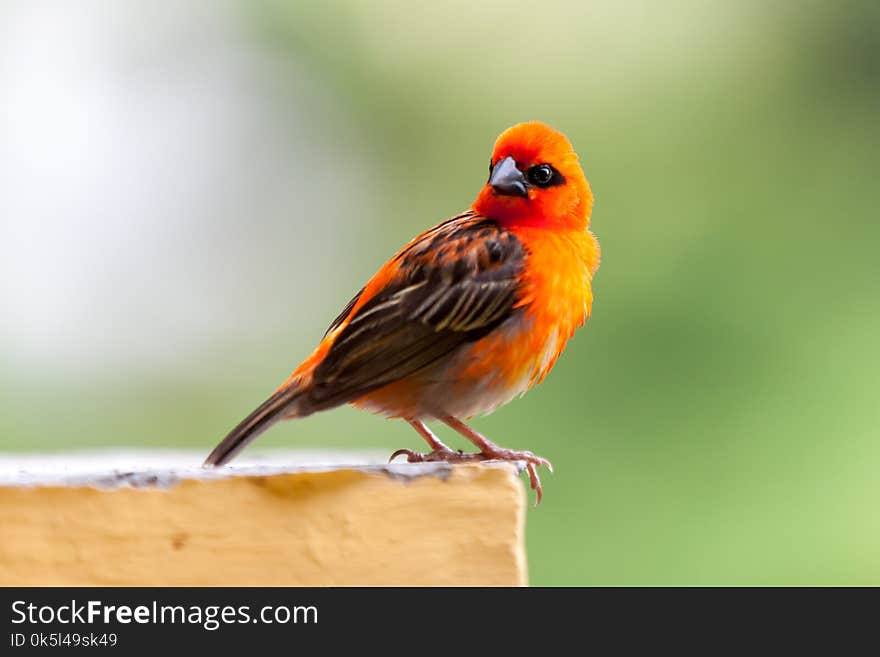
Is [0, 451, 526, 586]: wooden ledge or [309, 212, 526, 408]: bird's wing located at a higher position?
[309, 212, 526, 408]: bird's wing

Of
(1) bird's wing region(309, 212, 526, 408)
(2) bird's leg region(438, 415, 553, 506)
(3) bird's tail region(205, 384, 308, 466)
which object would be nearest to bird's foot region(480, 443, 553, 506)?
(2) bird's leg region(438, 415, 553, 506)

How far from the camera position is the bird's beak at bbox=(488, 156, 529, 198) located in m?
3.25

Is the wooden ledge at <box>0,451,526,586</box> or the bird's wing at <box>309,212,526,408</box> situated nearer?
the wooden ledge at <box>0,451,526,586</box>

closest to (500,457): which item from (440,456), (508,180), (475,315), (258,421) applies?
(440,456)

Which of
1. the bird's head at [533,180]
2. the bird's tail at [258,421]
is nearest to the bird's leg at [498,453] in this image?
the bird's tail at [258,421]

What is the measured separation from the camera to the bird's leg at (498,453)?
3.01m

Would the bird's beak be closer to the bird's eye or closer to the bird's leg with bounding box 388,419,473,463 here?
the bird's eye

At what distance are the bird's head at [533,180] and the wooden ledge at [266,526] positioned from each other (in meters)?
1.19

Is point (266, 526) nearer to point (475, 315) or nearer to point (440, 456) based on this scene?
point (440, 456)

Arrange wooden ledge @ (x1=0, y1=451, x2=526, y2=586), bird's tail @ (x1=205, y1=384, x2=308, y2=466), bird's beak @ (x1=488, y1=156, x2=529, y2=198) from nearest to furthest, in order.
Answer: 1. wooden ledge @ (x1=0, y1=451, x2=526, y2=586)
2. bird's tail @ (x1=205, y1=384, x2=308, y2=466)
3. bird's beak @ (x1=488, y1=156, x2=529, y2=198)

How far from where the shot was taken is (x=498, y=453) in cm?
303
